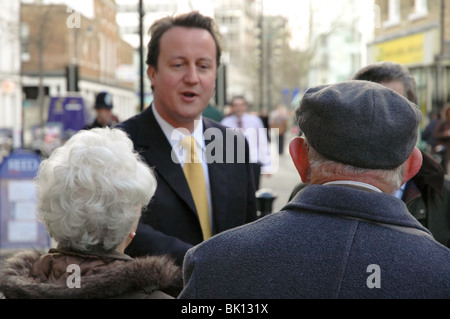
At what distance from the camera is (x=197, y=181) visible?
3350 millimetres

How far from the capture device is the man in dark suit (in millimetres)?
3240

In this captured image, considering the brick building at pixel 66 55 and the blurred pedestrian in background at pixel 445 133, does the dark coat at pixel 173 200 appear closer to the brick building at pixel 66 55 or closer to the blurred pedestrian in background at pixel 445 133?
the blurred pedestrian in background at pixel 445 133

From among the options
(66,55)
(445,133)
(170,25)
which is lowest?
(445,133)

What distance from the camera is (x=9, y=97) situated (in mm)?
41906

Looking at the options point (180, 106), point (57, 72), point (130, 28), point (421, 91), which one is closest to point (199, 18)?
point (180, 106)

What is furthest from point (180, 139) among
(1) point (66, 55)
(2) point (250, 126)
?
(1) point (66, 55)

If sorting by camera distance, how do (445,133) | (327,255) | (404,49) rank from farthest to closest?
1. (404,49)
2. (445,133)
3. (327,255)

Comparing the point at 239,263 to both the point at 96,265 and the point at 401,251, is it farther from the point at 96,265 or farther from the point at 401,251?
the point at 96,265

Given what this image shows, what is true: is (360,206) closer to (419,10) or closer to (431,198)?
(431,198)

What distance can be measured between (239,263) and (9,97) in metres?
41.8

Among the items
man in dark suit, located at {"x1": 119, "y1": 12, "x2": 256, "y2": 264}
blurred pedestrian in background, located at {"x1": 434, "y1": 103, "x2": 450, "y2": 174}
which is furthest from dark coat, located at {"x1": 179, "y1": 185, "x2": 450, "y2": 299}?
blurred pedestrian in background, located at {"x1": 434, "y1": 103, "x2": 450, "y2": 174}

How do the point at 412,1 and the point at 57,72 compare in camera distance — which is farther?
the point at 57,72

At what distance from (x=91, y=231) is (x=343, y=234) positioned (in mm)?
938

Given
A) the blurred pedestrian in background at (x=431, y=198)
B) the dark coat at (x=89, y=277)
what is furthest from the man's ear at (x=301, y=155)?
the blurred pedestrian in background at (x=431, y=198)
